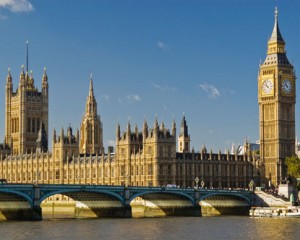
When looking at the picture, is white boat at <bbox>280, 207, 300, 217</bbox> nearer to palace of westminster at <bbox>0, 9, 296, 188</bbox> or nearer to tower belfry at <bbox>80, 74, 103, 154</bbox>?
palace of westminster at <bbox>0, 9, 296, 188</bbox>

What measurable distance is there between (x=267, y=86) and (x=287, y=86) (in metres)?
3.22

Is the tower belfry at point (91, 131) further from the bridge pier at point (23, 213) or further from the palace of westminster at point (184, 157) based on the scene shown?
the bridge pier at point (23, 213)

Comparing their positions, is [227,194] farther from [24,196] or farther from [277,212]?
[24,196]

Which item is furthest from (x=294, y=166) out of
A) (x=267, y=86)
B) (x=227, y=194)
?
(x=267, y=86)

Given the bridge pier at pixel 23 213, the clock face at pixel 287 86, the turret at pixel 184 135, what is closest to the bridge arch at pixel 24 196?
the bridge pier at pixel 23 213

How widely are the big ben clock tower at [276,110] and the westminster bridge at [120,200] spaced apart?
2472cm

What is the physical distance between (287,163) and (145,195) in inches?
1255

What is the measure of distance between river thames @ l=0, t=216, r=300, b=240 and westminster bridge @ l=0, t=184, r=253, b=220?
144 inches

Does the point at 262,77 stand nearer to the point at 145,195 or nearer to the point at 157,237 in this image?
the point at 145,195

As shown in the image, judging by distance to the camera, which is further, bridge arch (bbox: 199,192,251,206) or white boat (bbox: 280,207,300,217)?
bridge arch (bbox: 199,192,251,206)

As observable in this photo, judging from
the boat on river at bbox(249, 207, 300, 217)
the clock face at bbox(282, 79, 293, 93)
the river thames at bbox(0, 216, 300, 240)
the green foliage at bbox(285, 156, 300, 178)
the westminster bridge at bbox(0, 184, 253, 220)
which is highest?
the clock face at bbox(282, 79, 293, 93)

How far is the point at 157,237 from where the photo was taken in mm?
84312

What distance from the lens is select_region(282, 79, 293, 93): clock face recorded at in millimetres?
155850

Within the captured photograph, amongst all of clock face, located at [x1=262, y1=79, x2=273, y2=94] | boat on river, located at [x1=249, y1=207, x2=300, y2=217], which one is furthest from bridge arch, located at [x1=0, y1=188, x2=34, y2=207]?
clock face, located at [x1=262, y1=79, x2=273, y2=94]
